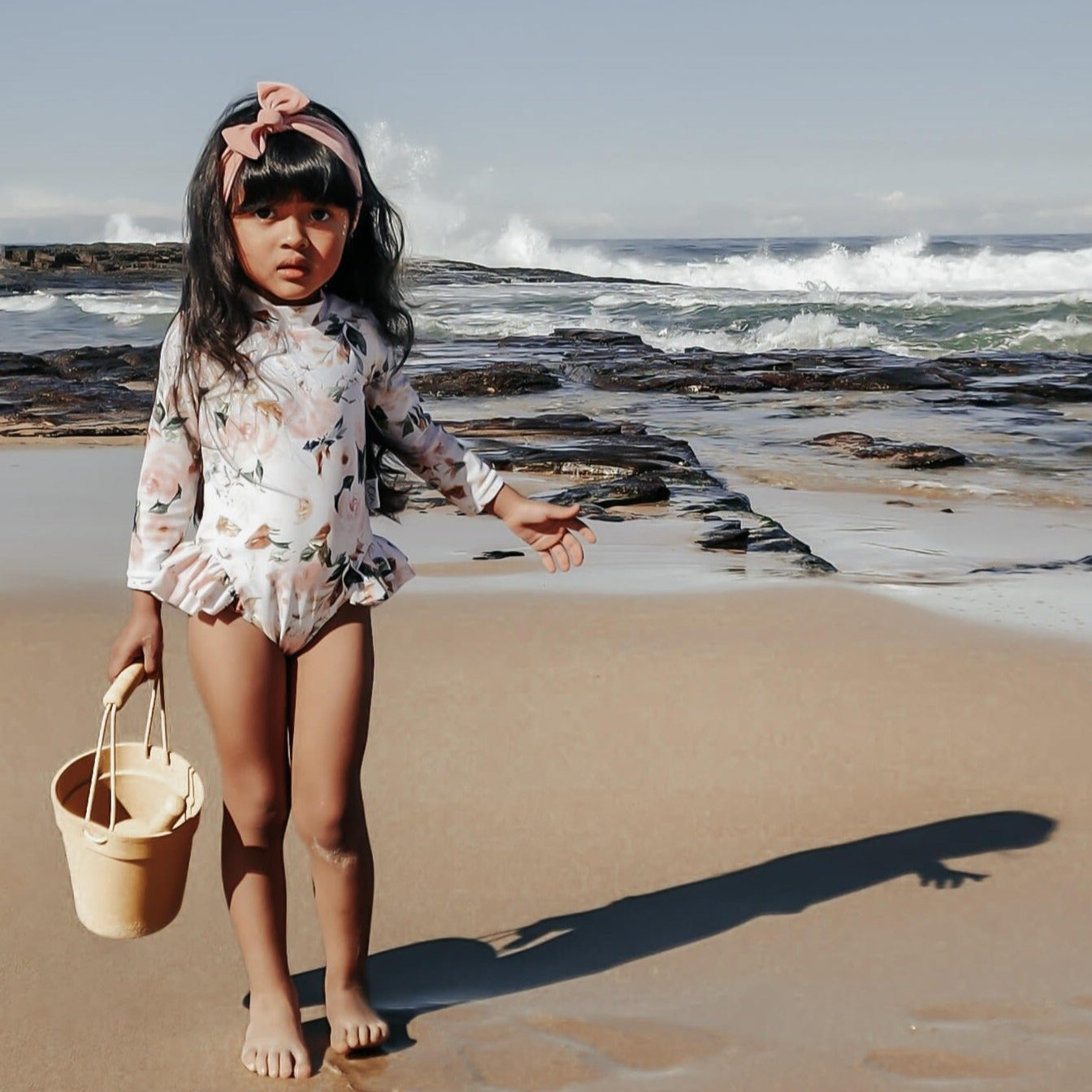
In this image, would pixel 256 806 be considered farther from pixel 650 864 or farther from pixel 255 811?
pixel 650 864

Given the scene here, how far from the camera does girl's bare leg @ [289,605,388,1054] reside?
2250 mm

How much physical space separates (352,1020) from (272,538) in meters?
0.77

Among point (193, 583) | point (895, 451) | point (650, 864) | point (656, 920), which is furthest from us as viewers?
point (895, 451)

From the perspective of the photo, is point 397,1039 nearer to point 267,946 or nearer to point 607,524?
point 267,946

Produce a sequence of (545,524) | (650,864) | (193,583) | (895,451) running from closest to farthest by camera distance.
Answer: (193,583)
(545,524)
(650,864)
(895,451)

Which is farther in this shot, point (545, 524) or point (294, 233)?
point (545, 524)

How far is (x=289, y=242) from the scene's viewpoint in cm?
228

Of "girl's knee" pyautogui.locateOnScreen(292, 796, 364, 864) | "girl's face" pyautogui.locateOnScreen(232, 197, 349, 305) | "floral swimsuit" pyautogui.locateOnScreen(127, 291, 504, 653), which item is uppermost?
"girl's face" pyautogui.locateOnScreen(232, 197, 349, 305)

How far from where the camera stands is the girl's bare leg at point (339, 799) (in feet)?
7.38

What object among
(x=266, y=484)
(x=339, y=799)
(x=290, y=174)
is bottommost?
(x=339, y=799)

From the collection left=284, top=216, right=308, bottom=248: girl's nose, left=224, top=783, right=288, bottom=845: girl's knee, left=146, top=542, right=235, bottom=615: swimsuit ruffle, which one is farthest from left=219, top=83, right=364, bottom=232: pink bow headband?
left=224, top=783, right=288, bottom=845: girl's knee

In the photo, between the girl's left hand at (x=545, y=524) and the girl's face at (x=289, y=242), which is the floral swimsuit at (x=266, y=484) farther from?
the girl's left hand at (x=545, y=524)

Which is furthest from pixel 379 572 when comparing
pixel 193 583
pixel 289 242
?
pixel 289 242

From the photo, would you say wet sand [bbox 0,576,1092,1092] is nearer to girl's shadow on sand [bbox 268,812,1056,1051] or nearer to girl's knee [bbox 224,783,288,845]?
girl's shadow on sand [bbox 268,812,1056,1051]
